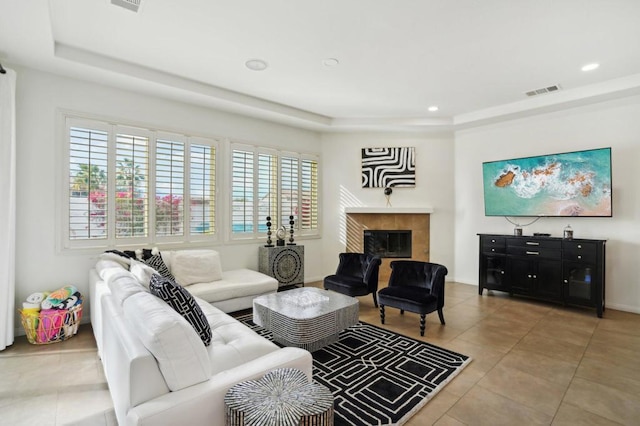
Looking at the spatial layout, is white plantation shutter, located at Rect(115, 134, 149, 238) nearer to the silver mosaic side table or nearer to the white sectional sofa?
the white sectional sofa

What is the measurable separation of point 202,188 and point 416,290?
10.6 ft

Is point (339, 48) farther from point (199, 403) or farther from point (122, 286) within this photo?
point (199, 403)

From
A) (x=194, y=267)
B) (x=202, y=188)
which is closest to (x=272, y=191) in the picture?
(x=202, y=188)

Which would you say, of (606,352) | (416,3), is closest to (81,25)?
(416,3)

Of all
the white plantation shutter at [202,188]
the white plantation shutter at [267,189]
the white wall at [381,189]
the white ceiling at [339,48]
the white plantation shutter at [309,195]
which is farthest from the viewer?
the white wall at [381,189]

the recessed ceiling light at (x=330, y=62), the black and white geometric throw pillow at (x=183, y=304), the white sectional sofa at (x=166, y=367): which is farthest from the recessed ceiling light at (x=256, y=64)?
the white sectional sofa at (x=166, y=367)

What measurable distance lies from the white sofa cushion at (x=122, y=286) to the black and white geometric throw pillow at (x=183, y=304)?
0.15 meters

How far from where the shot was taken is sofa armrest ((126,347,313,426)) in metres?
1.31

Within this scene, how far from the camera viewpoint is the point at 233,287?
3.93 metres

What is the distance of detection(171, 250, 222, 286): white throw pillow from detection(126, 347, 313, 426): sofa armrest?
2.55m

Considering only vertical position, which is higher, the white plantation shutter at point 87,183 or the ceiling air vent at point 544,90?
the ceiling air vent at point 544,90

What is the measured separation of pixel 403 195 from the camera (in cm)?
612

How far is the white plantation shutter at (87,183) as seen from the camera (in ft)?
12.0

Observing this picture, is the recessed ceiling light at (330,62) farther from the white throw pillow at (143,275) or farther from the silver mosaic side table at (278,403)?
the silver mosaic side table at (278,403)
